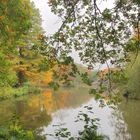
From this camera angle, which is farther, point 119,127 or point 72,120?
point 72,120

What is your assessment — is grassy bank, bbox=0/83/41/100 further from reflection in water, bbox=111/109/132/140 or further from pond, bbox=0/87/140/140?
reflection in water, bbox=111/109/132/140

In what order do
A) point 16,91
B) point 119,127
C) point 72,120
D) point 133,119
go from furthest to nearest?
1. point 16,91
2. point 133,119
3. point 72,120
4. point 119,127

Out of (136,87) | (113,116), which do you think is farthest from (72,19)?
(136,87)

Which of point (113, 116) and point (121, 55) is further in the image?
point (113, 116)

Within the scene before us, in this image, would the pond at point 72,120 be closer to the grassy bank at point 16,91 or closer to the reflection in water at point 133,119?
the reflection in water at point 133,119

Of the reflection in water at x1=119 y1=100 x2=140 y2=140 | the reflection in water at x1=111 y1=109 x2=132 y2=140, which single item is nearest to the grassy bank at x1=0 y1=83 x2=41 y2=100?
the reflection in water at x1=119 y1=100 x2=140 y2=140

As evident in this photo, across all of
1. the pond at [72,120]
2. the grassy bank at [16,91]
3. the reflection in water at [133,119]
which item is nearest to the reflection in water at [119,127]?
the pond at [72,120]

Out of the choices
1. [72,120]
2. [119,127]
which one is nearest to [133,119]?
[119,127]

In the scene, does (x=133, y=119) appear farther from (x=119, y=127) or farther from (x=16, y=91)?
(x=16, y=91)

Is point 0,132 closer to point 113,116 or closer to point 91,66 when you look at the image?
point 91,66

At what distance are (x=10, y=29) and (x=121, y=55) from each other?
671 cm

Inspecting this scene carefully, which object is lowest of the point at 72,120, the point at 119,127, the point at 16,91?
the point at 119,127

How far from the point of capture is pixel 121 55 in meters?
7.40

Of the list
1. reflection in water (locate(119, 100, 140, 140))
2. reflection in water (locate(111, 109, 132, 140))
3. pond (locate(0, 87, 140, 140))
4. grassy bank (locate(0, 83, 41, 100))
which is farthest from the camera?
grassy bank (locate(0, 83, 41, 100))
